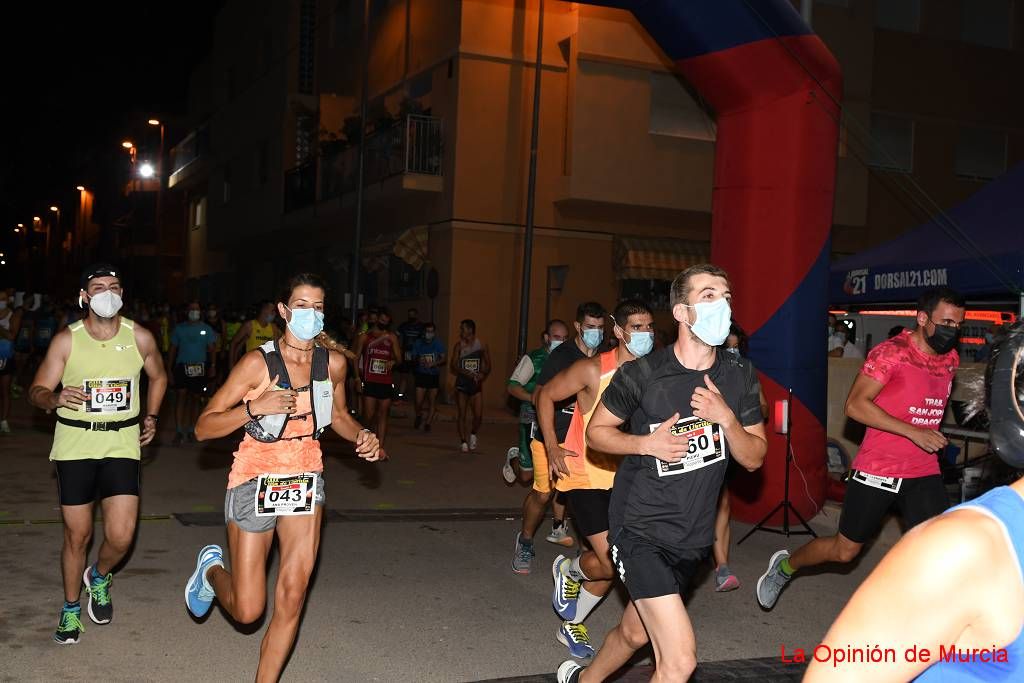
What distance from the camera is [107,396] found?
593cm

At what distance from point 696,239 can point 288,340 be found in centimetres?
2095

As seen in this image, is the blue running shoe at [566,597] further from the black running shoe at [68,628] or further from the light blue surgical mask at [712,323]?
the black running shoe at [68,628]

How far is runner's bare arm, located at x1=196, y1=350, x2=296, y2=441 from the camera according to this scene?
475 centimetres

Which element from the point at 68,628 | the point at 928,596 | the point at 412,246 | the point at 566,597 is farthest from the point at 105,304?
the point at 412,246

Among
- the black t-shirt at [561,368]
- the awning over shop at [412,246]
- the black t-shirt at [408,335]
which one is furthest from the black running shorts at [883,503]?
the awning over shop at [412,246]

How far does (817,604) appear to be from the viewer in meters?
7.40

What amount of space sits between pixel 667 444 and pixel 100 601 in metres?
3.64

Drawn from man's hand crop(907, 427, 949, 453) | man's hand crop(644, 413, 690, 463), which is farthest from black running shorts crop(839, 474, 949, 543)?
man's hand crop(644, 413, 690, 463)

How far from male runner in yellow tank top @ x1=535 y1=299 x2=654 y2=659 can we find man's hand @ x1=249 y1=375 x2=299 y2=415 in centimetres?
177

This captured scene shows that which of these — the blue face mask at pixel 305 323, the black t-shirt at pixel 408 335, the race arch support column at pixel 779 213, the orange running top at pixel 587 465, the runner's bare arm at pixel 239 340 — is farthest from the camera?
the black t-shirt at pixel 408 335

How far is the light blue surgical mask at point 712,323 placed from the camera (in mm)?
4391

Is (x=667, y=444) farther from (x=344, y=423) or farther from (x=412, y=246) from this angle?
(x=412, y=246)

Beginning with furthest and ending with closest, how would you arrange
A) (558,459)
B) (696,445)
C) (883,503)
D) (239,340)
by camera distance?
(239,340)
(883,503)
(558,459)
(696,445)

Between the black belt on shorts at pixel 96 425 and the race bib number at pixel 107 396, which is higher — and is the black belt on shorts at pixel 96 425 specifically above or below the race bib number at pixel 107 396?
below
